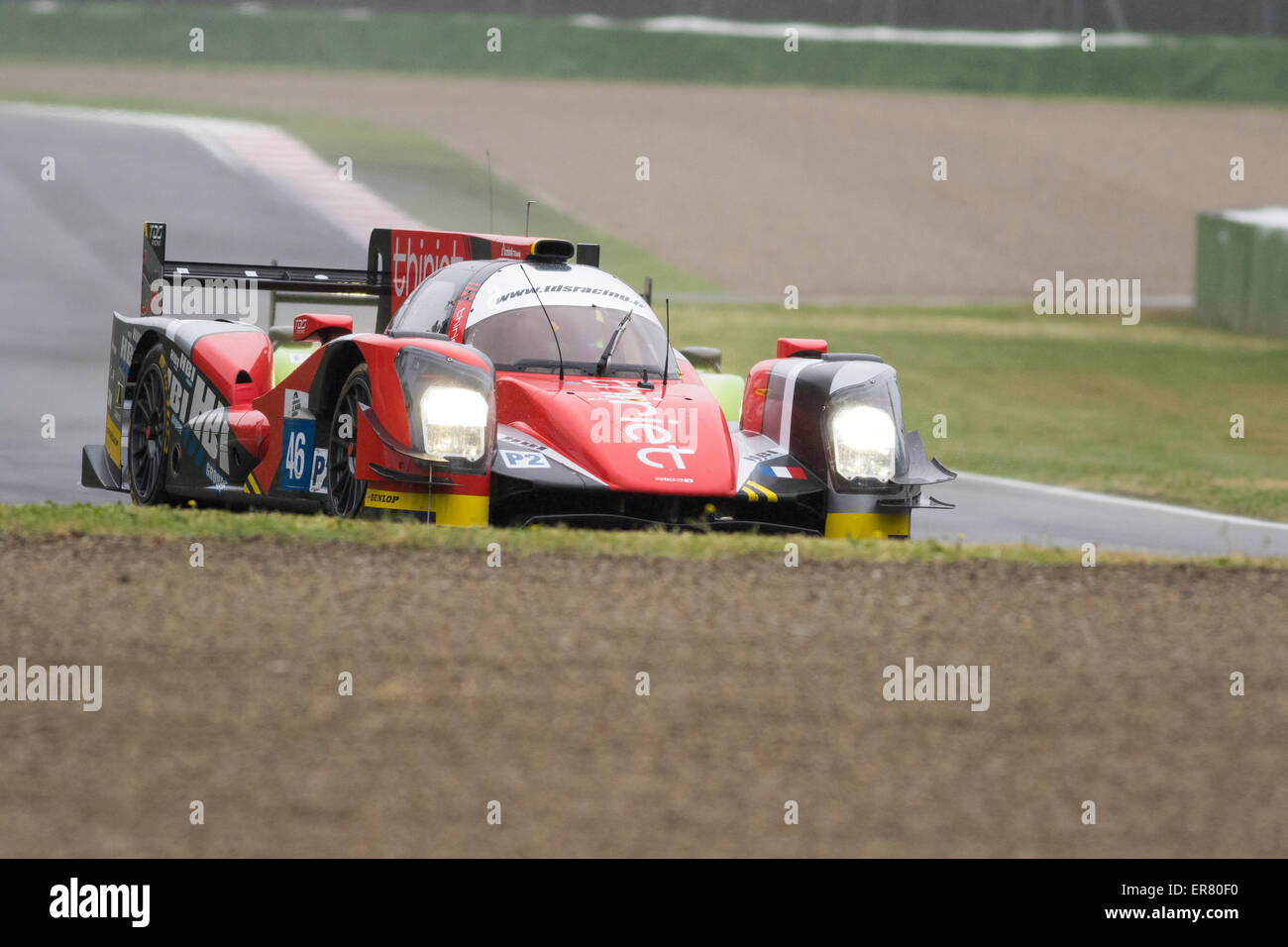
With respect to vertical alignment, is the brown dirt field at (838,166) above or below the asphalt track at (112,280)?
above

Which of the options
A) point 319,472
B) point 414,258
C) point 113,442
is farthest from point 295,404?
point 414,258

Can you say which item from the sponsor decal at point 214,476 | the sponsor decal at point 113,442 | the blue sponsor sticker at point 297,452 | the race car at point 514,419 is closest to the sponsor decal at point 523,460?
the race car at point 514,419

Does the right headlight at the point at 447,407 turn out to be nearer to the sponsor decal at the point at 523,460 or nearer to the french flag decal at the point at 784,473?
the sponsor decal at the point at 523,460

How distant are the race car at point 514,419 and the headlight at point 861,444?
1 centimetres

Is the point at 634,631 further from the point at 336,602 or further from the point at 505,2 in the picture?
the point at 505,2

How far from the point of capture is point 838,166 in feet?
141

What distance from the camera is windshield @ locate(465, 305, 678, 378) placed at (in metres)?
10.4

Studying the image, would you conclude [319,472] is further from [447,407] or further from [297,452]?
[447,407]

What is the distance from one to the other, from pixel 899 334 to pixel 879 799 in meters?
23.6

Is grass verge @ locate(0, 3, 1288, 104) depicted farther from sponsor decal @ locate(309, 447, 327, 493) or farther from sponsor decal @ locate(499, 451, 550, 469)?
sponsor decal @ locate(499, 451, 550, 469)

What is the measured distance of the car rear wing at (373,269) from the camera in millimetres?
12250

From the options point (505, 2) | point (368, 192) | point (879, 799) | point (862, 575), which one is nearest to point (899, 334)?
point (368, 192)

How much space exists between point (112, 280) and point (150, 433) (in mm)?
14442
